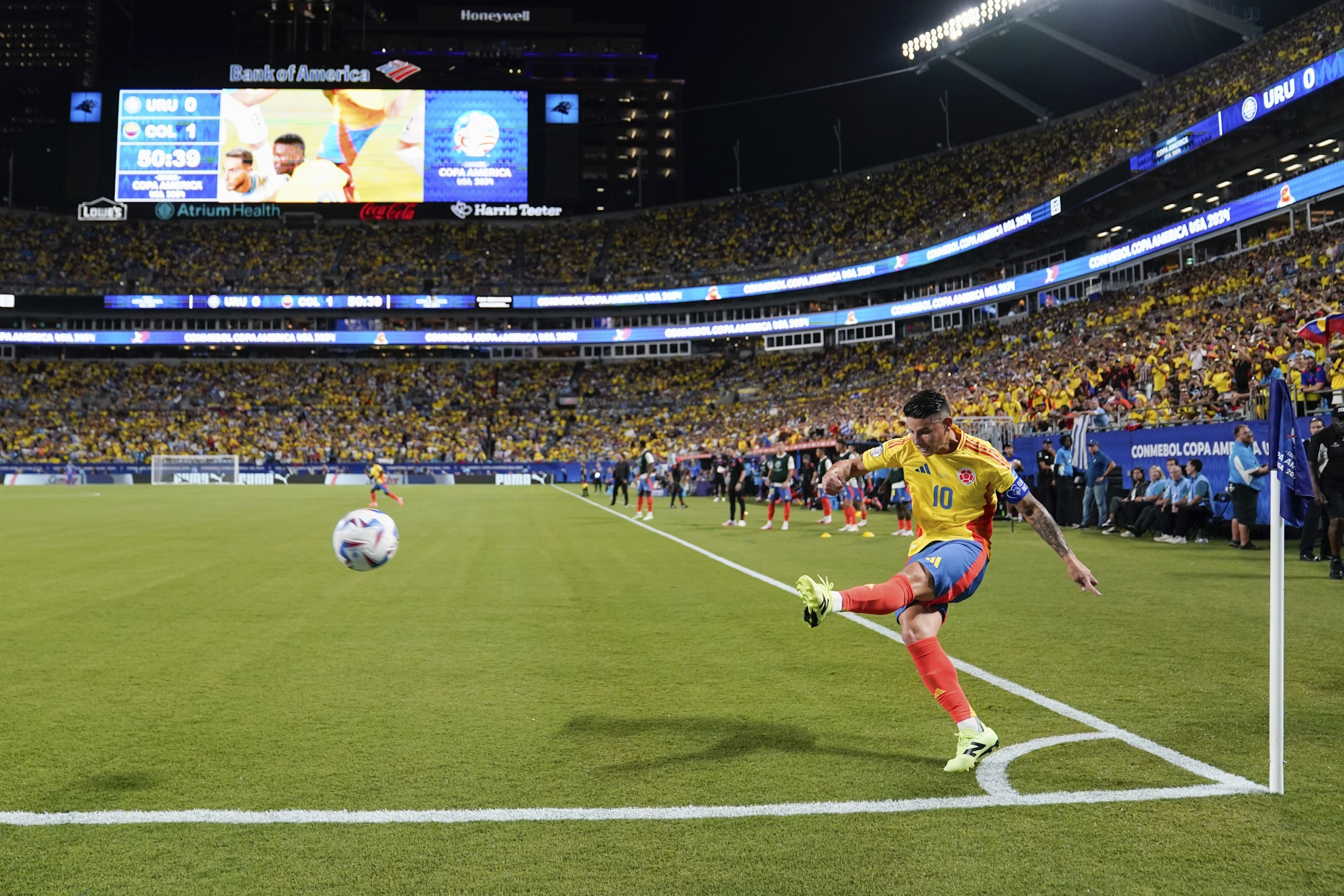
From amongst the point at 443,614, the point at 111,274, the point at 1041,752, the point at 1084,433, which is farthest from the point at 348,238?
the point at 1041,752

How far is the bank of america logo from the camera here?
53.1 metres

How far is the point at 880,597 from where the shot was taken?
449 centimetres

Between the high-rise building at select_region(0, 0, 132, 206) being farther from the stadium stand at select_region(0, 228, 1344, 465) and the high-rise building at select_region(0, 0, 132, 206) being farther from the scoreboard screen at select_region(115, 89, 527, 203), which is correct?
the scoreboard screen at select_region(115, 89, 527, 203)

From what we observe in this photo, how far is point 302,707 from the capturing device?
555cm

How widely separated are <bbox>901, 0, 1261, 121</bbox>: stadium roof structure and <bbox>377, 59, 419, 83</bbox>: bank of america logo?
3005cm

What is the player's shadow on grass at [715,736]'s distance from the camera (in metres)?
4.57

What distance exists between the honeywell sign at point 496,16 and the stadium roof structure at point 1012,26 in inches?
3210

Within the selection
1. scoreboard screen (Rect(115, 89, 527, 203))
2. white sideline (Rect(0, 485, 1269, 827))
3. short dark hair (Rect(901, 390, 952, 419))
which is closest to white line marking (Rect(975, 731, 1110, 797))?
white sideline (Rect(0, 485, 1269, 827))

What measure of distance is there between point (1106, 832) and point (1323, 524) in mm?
13232

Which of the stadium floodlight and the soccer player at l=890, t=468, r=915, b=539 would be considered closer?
the soccer player at l=890, t=468, r=915, b=539

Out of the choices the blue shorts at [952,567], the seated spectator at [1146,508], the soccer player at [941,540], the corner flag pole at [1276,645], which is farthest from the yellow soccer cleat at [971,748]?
the seated spectator at [1146,508]

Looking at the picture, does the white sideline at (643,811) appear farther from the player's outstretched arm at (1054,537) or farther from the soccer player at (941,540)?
the player's outstretched arm at (1054,537)

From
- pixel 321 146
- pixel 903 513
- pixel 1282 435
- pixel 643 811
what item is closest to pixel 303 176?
pixel 321 146

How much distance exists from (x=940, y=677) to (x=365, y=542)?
16.6 ft
